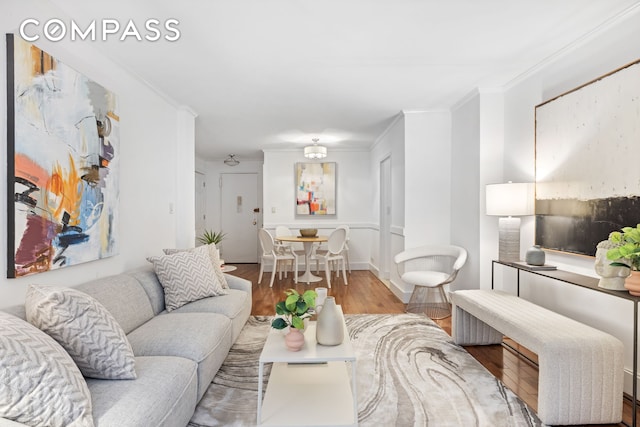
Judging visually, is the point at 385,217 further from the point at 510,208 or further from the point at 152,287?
the point at 152,287

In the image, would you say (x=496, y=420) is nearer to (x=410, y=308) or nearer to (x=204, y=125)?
(x=410, y=308)

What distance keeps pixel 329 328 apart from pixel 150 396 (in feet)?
3.13

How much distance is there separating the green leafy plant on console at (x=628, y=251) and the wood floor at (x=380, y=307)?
2.79 feet

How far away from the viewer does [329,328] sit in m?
2.13

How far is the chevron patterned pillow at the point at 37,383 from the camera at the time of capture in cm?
116

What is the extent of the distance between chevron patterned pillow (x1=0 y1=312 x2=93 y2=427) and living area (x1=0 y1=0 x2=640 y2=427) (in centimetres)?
77

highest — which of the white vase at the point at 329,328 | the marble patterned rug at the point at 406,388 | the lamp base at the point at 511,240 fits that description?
the lamp base at the point at 511,240

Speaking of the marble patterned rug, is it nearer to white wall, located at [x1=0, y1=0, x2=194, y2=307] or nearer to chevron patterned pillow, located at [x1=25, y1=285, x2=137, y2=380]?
chevron patterned pillow, located at [x1=25, y1=285, x2=137, y2=380]

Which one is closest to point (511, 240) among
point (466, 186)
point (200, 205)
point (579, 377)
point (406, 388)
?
point (466, 186)

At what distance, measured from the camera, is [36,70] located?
202 centimetres

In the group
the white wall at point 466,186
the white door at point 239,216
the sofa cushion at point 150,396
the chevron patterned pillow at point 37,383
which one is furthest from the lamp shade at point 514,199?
the white door at point 239,216

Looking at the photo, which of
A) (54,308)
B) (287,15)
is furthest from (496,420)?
(287,15)

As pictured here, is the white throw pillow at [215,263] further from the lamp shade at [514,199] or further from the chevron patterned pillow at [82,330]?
the lamp shade at [514,199]

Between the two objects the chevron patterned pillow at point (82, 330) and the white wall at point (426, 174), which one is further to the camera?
the white wall at point (426, 174)
